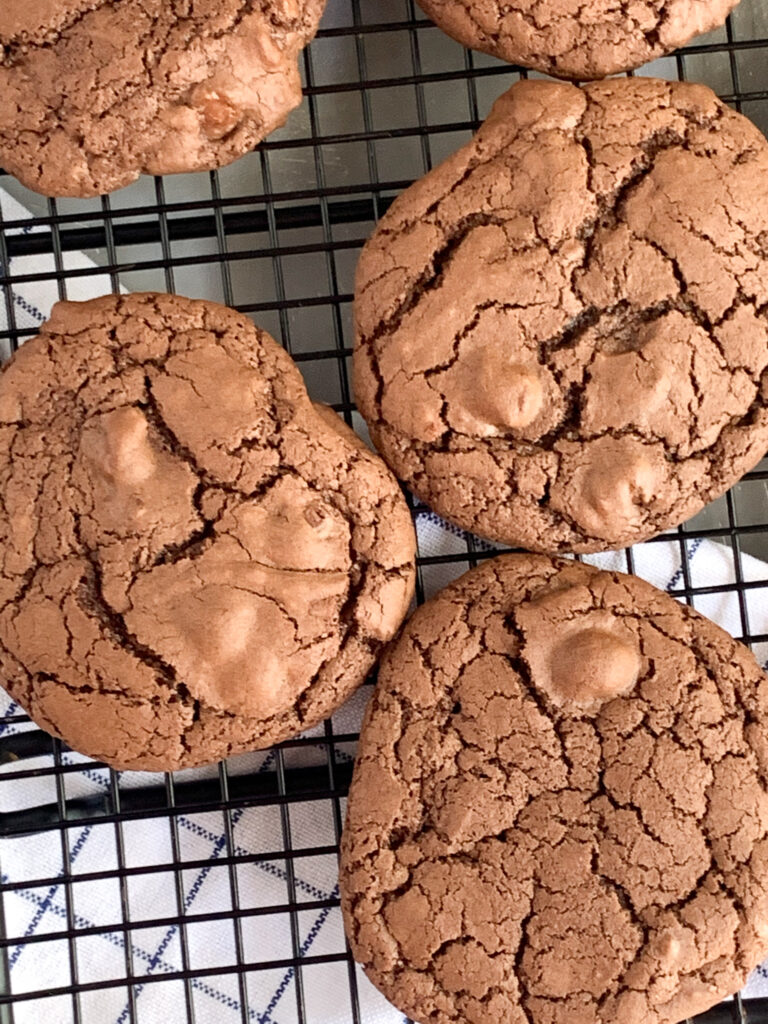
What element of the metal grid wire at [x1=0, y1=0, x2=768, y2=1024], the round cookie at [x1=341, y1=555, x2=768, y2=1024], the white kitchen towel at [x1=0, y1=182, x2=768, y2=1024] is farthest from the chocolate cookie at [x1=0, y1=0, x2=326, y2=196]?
the round cookie at [x1=341, y1=555, x2=768, y2=1024]

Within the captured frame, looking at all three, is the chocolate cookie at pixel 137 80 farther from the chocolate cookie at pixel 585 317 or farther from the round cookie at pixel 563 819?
the round cookie at pixel 563 819

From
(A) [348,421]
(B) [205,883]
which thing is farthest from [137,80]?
(B) [205,883]

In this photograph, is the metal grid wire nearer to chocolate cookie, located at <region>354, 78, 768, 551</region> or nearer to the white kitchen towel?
the white kitchen towel

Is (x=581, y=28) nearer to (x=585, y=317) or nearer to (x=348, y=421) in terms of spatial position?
(x=585, y=317)

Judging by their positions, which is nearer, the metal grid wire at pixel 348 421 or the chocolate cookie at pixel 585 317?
the chocolate cookie at pixel 585 317

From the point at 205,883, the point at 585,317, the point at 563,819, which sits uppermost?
the point at 585,317

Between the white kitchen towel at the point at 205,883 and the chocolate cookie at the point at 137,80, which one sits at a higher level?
the chocolate cookie at the point at 137,80

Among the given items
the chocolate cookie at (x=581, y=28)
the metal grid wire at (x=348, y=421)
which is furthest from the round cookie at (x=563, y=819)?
the chocolate cookie at (x=581, y=28)
